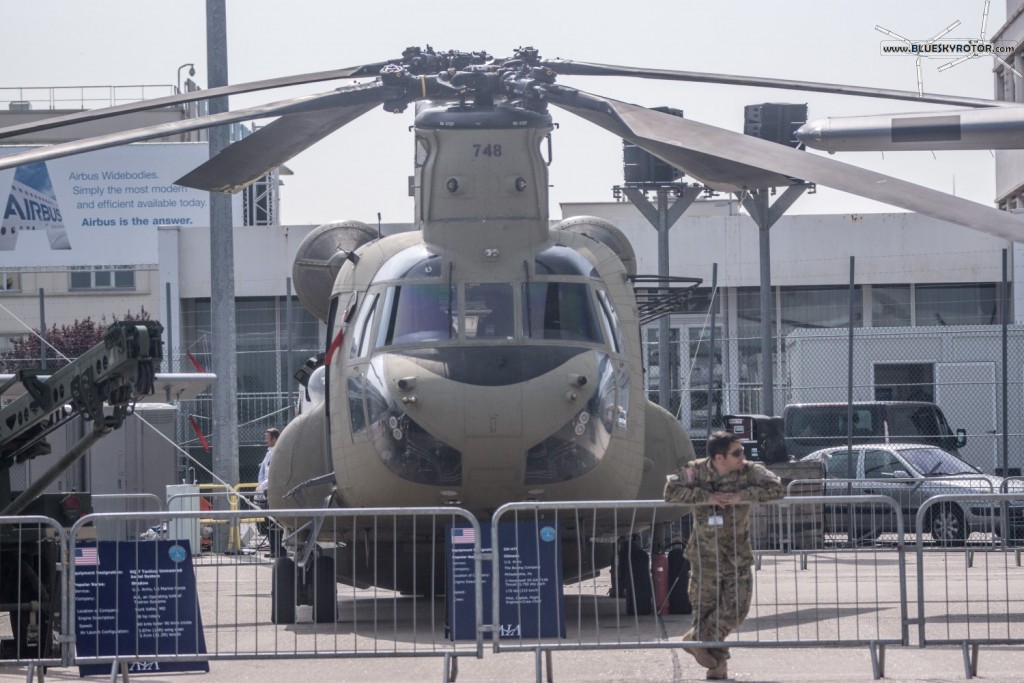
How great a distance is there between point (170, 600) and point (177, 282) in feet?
81.1

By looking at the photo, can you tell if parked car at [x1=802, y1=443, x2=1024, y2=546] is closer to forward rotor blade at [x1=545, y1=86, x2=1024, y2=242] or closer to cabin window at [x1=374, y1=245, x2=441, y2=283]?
cabin window at [x1=374, y1=245, x2=441, y2=283]

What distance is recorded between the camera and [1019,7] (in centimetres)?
3609

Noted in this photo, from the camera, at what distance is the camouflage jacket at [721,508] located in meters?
9.00

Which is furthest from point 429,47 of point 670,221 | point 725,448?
point 670,221

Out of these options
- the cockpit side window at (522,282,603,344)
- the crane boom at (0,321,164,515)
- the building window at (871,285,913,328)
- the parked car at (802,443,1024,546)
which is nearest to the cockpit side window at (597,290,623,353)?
the cockpit side window at (522,282,603,344)

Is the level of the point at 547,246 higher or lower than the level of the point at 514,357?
higher

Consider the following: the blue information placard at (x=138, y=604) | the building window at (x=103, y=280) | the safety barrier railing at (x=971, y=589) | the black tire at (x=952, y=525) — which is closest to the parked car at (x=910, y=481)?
the black tire at (x=952, y=525)

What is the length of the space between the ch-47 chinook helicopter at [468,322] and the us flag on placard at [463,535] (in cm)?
130

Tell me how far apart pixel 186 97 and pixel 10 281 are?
42.1 m

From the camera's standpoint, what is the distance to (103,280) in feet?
165

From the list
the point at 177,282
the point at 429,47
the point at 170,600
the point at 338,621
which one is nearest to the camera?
the point at 170,600

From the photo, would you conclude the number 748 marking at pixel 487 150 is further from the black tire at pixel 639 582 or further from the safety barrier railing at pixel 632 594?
the black tire at pixel 639 582

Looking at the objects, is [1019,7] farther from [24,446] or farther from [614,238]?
[24,446]

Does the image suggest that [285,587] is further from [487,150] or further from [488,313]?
[487,150]
